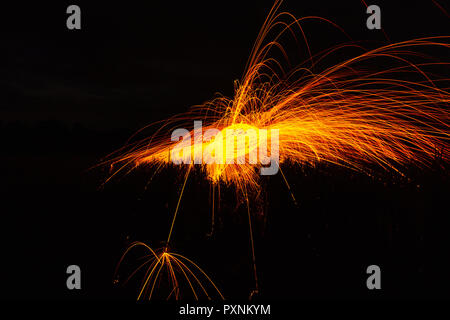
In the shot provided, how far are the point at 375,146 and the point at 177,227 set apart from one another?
Answer: 14.1ft

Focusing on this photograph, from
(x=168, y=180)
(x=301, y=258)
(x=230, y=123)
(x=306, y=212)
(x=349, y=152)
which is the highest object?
(x=230, y=123)

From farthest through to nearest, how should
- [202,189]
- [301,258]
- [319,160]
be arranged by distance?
[319,160], [202,189], [301,258]

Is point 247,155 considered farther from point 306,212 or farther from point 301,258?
point 301,258

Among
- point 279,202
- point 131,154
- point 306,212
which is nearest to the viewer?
point 306,212

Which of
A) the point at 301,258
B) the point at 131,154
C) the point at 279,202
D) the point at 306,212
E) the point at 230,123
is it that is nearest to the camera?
the point at 301,258

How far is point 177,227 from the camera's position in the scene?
5480 millimetres

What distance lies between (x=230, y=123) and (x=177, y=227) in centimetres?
327

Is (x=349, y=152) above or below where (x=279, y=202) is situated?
above

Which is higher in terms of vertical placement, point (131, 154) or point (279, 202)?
point (131, 154)

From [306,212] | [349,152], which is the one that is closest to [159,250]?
[306,212]

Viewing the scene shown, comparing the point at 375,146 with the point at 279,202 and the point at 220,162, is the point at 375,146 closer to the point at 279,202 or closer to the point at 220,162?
the point at 279,202

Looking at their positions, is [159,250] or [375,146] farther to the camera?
[375,146]

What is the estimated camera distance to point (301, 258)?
4.59 m

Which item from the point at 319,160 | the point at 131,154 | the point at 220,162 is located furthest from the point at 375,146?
the point at 131,154
